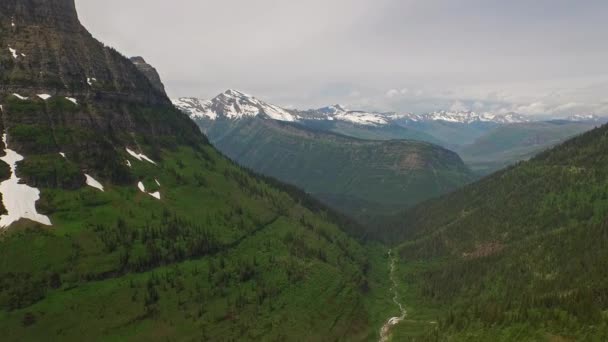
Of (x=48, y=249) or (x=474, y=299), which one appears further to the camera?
(x=474, y=299)

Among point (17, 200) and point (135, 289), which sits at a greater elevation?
point (17, 200)

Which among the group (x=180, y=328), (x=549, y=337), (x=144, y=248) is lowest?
(x=180, y=328)

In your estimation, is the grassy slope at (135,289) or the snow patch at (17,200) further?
the snow patch at (17,200)

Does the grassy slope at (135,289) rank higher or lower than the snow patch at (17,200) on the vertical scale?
lower

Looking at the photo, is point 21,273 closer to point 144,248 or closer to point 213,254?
point 144,248

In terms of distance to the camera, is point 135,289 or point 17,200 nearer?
point 135,289

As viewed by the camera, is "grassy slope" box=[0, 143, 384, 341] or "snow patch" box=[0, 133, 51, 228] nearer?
"grassy slope" box=[0, 143, 384, 341]

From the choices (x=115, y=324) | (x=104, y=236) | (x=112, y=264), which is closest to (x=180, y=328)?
(x=115, y=324)

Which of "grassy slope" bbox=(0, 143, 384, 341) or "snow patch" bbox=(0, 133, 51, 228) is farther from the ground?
"snow patch" bbox=(0, 133, 51, 228)
